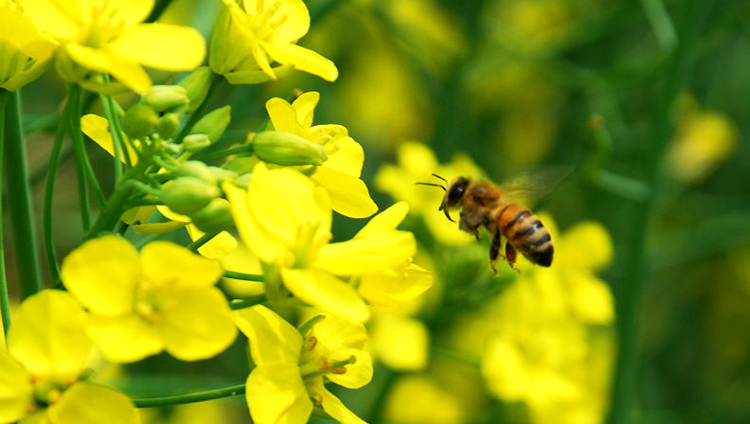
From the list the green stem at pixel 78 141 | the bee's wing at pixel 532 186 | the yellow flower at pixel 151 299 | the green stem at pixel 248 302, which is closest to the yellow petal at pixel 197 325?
the yellow flower at pixel 151 299

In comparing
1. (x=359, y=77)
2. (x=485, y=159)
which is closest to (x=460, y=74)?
(x=485, y=159)

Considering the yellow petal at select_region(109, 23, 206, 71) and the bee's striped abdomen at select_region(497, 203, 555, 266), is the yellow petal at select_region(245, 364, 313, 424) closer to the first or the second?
the yellow petal at select_region(109, 23, 206, 71)

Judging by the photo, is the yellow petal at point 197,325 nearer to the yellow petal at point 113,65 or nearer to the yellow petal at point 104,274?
the yellow petal at point 104,274

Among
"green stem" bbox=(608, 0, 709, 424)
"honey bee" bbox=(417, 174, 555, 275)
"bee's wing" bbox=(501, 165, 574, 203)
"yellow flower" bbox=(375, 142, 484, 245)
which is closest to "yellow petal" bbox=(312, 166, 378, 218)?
"honey bee" bbox=(417, 174, 555, 275)

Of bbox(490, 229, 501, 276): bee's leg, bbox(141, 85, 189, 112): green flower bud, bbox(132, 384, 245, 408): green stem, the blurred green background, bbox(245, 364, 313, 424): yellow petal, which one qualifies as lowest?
the blurred green background

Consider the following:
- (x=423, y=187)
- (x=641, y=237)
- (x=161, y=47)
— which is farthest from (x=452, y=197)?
(x=161, y=47)
